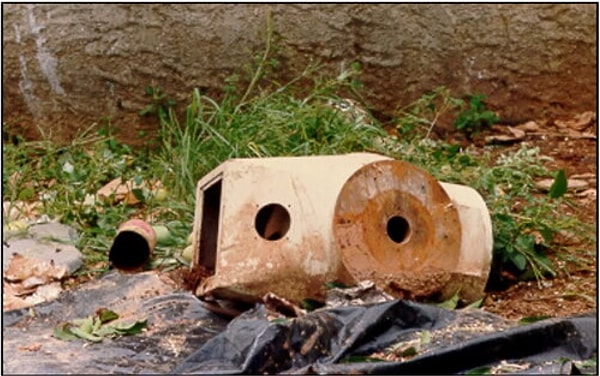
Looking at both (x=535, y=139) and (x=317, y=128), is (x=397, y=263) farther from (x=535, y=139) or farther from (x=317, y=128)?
(x=535, y=139)

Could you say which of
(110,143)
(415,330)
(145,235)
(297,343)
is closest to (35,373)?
(297,343)

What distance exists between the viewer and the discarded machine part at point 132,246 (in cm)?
498

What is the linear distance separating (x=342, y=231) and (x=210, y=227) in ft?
2.18

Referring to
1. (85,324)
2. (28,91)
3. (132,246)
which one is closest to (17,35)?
(28,91)

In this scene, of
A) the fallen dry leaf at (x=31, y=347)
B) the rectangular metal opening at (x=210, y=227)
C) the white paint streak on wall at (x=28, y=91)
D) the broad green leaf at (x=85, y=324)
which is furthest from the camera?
the white paint streak on wall at (x=28, y=91)

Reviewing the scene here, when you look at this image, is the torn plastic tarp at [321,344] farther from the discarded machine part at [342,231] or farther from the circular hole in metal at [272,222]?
the circular hole in metal at [272,222]

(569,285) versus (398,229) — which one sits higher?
(398,229)

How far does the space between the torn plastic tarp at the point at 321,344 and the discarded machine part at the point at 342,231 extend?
0.87 ft

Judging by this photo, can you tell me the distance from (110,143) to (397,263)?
2714 mm

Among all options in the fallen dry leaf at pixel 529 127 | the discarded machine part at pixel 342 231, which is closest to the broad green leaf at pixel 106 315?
the discarded machine part at pixel 342 231

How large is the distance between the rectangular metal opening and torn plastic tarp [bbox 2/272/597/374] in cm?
45

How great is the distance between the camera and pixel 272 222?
4.57m

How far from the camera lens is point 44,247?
5.16 m

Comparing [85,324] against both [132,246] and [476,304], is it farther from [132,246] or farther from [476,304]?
[476,304]
